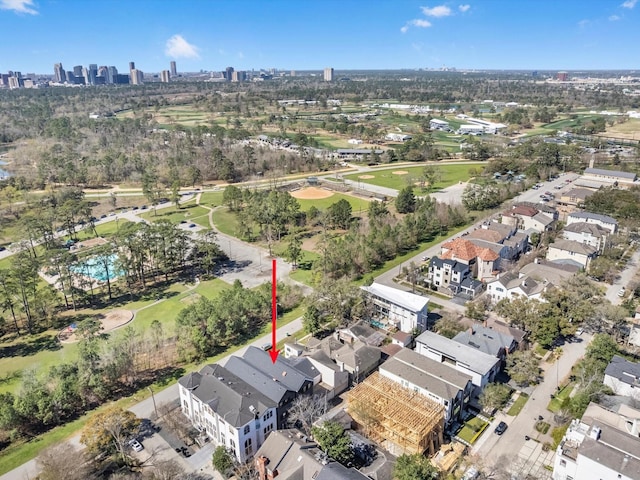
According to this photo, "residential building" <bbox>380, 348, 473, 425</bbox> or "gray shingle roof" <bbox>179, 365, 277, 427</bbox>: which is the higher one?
"gray shingle roof" <bbox>179, 365, 277, 427</bbox>

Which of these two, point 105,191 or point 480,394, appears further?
point 105,191

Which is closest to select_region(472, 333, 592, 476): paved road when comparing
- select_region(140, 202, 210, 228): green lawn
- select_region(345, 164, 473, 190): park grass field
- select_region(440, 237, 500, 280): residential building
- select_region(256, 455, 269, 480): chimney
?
select_region(256, 455, 269, 480): chimney

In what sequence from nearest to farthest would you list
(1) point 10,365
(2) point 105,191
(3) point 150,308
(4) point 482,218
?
(1) point 10,365 < (3) point 150,308 < (4) point 482,218 < (2) point 105,191

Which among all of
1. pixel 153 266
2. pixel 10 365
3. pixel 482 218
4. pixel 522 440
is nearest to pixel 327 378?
pixel 522 440

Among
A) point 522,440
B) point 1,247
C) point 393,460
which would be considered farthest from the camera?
point 1,247

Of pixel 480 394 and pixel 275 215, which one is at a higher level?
pixel 275 215

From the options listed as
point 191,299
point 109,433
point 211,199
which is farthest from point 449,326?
point 211,199

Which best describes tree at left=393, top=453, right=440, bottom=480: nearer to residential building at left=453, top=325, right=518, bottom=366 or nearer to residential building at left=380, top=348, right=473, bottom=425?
residential building at left=380, top=348, right=473, bottom=425

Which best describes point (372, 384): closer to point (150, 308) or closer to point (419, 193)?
point (150, 308)
